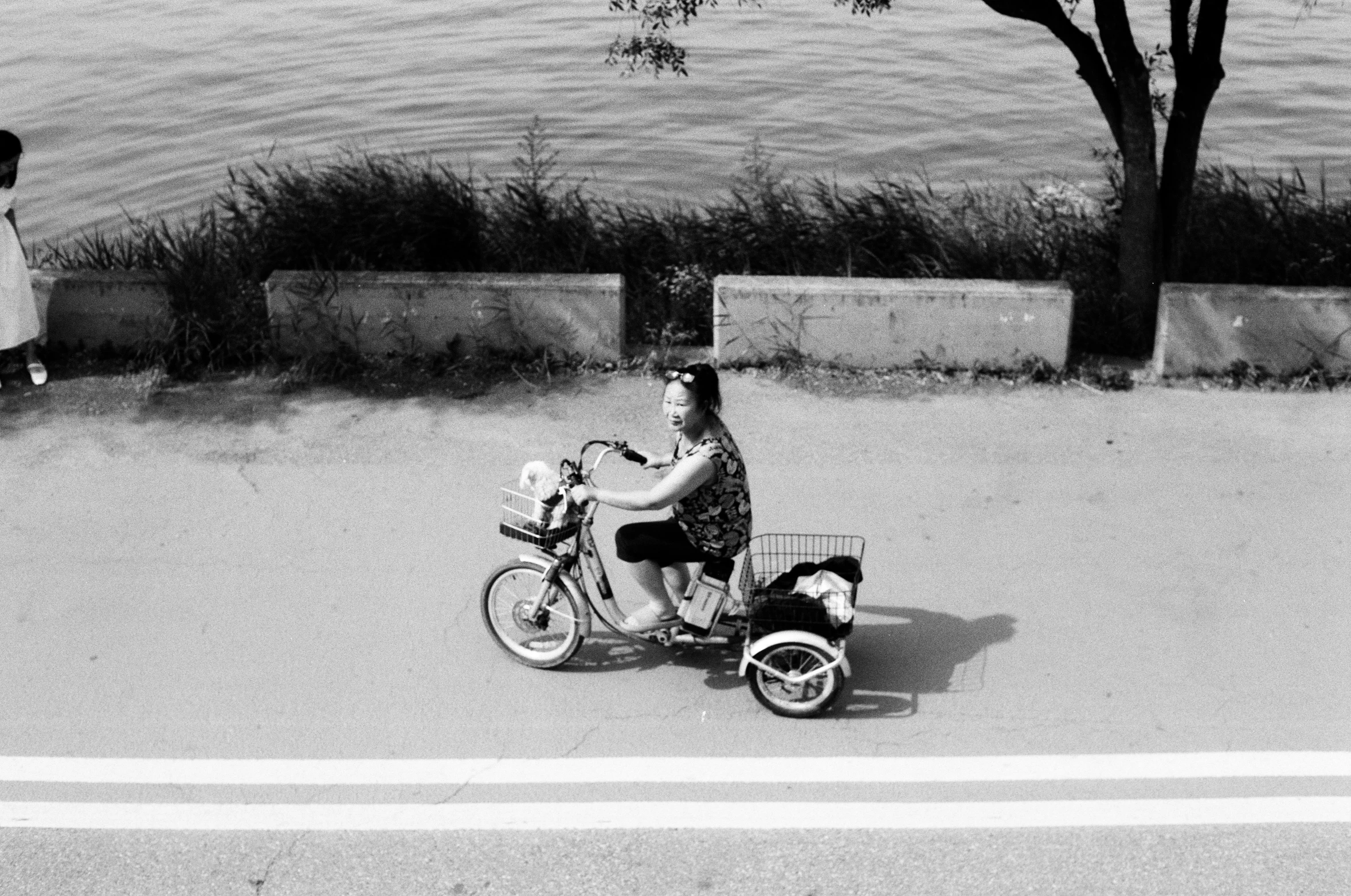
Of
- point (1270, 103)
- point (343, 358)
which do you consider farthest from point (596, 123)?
point (343, 358)

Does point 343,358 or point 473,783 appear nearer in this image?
point 473,783

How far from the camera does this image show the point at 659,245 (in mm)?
9781

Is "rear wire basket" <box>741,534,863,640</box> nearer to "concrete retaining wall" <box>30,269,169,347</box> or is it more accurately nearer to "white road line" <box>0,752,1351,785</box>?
"white road line" <box>0,752,1351,785</box>

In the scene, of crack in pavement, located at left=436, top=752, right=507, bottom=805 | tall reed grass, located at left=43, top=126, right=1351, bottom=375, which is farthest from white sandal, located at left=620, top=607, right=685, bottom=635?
tall reed grass, located at left=43, top=126, right=1351, bottom=375

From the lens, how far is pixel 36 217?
15281mm

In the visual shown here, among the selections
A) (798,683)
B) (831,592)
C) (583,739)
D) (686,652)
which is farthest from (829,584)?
(583,739)

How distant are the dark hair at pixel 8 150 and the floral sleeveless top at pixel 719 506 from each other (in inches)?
190

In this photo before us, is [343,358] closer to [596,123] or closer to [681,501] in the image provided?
[681,501]

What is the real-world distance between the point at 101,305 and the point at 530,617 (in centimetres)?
418

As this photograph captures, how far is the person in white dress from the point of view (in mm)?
8266

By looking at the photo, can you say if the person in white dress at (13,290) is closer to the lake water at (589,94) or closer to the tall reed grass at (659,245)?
the tall reed grass at (659,245)

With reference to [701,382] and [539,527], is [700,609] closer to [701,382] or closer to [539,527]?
[539,527]

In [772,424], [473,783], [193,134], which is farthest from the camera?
[193,134]

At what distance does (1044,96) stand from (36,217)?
37.8ft
